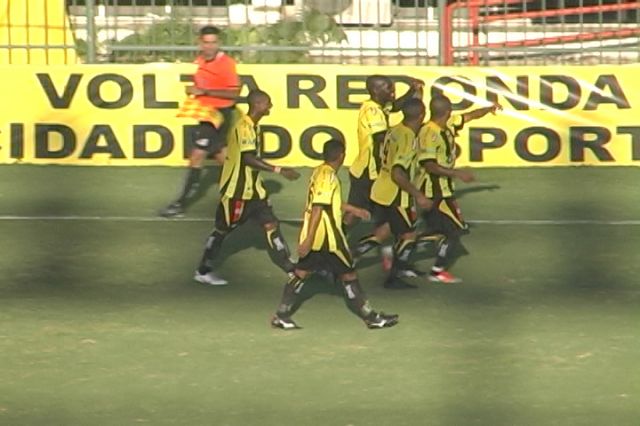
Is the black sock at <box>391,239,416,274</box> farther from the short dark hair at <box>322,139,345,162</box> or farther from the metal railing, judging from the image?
the metal railing

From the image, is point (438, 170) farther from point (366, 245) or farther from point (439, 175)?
point (366, 245)

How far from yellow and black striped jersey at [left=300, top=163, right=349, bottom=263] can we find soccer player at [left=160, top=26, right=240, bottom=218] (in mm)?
4363

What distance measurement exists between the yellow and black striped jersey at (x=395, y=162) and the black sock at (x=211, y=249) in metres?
1.24

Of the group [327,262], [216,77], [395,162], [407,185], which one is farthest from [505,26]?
[327,262]

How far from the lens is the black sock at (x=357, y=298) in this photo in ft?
42.7

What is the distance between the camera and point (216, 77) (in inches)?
682

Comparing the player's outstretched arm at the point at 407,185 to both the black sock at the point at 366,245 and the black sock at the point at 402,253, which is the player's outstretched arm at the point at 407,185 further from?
the black sock at the point at 366,245

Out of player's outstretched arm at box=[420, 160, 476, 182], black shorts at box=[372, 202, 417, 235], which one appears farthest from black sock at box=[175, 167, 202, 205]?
player's outstretched arm at box=[420, 160, 476, 182]

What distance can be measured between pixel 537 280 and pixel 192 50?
6.79m

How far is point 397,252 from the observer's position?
14234 mm

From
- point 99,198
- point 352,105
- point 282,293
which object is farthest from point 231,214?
point 352,105

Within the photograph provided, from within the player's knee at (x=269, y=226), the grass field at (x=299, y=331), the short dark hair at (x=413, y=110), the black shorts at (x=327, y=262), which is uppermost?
the short dark hair at (x=413, y=110)

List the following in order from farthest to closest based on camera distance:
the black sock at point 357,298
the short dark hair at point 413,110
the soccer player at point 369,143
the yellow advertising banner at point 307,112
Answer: the yellow advertising banner at point 307,112 → the soccer player at point 369,143 → the short dark hair at point 413,110 → the black sock at point 357,298

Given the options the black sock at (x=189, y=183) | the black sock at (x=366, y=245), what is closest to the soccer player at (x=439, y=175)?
the black sock at (x=366, y=245)
